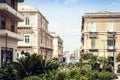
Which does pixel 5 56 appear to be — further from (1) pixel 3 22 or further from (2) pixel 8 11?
(2) pixel 8 11

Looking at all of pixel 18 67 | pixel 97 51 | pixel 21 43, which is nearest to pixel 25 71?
pixel 18 67

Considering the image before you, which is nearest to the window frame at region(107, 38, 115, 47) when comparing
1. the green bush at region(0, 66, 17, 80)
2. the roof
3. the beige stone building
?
the beige stone building

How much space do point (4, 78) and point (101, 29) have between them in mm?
48060

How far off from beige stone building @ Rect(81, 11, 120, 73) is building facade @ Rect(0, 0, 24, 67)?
28.1 metres

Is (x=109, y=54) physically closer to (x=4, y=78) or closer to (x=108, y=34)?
(x=108, y=34)

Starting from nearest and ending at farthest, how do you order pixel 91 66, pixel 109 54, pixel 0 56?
pixel 0 56, pixel 91 66, pixel 109 54

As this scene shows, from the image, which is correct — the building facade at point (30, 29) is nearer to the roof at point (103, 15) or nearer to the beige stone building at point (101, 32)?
the beige stone building at point (101, 32)

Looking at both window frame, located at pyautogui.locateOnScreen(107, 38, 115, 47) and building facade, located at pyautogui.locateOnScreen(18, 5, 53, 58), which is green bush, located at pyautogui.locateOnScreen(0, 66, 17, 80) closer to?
building facade, located at pyautogui.locateOnScreen(18, 5, 53, 58)

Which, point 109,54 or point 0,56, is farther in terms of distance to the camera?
point 109,54

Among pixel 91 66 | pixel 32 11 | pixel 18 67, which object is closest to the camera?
pixel 18 67

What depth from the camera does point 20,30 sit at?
66.0 meters

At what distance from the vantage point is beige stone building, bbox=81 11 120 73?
71.1 metres

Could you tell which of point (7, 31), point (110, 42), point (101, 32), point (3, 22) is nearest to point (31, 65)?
point (7, 31)

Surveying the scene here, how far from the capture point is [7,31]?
38031 mm
